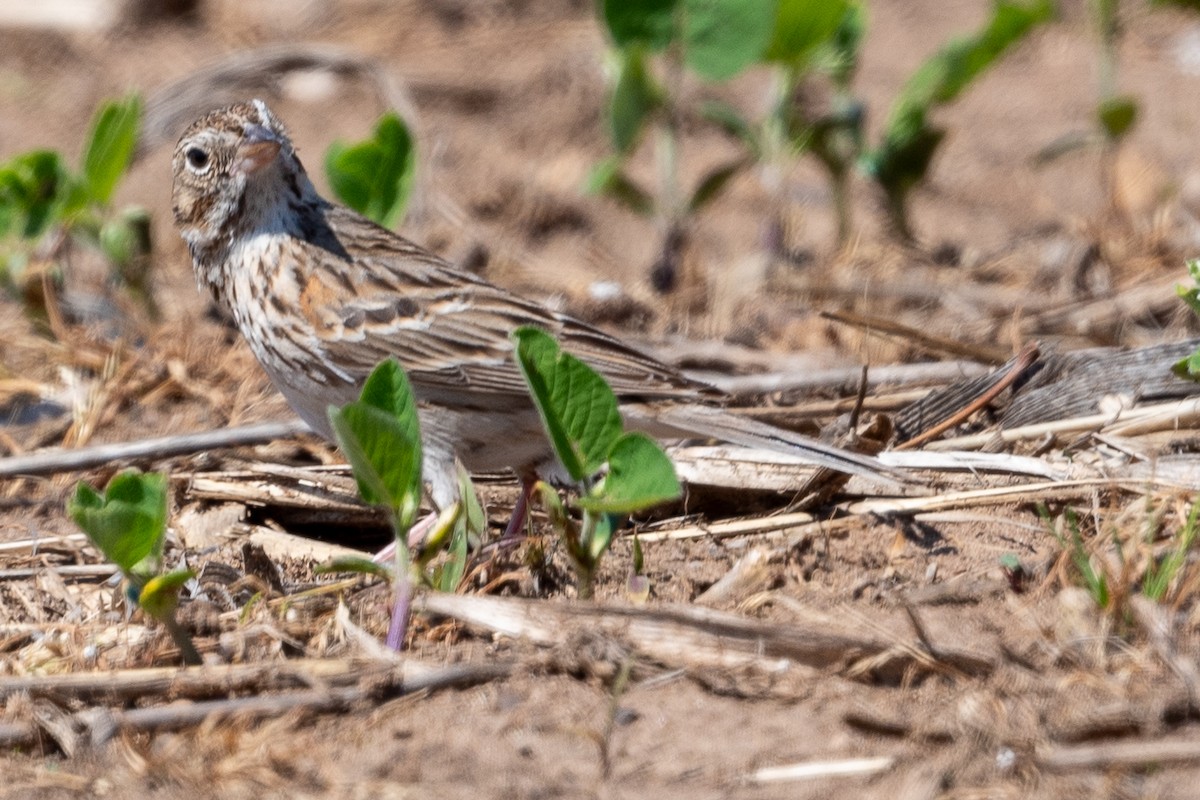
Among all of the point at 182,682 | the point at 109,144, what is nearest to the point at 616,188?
the point at 109,144

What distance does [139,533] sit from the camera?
360 cm

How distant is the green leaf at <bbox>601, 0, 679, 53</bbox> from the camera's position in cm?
689

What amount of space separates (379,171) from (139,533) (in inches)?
113

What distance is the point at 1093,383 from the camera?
4.94 meters

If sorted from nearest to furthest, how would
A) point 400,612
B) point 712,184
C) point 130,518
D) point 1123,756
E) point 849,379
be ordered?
point 1123,756
point 130,518
point 400,612
point 849,379
point 712,184

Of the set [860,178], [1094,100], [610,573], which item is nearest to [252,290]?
[610,573]

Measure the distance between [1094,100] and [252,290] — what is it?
18.5ft

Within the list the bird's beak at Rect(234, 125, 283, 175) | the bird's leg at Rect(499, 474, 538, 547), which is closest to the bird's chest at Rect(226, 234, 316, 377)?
the bird's beak at Rect(234, 125, 283, 175)

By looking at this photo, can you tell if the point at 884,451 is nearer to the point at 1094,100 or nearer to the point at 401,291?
the point at 401,291

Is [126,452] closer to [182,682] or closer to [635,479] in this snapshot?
[182,682]

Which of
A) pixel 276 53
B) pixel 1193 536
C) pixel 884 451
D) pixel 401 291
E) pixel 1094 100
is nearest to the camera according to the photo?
pixel 1193 536

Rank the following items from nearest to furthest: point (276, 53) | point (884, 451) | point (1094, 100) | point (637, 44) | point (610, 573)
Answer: point (610, 573) → point (884, 451) → point (637, 44) → point (276, 53) → point (1094, 100)

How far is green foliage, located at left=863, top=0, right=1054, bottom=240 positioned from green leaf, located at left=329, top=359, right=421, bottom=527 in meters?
4.01

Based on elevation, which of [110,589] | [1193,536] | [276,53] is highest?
[276,53]
